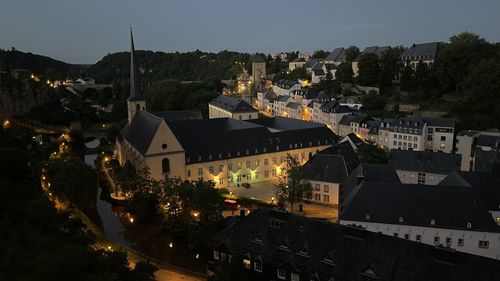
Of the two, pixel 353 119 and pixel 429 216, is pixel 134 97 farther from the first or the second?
pixel 429 216

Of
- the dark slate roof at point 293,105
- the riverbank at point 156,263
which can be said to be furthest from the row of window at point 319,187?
the dark slate roof at point 293,105

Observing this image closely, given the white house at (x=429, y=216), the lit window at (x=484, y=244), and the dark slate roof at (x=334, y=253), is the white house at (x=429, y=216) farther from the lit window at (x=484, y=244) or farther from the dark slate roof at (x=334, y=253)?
the dark slate roof at (x=334, y=253)

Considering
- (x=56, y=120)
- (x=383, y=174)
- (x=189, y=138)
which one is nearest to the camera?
(x=383, y=174)

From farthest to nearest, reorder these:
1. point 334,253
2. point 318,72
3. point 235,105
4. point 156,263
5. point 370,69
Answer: point 318,72 < point 370,69 < point 235,105 < point 156,263 < point 334,253

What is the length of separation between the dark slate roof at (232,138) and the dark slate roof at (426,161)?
12263 millimetres

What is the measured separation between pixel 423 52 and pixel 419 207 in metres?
61.2

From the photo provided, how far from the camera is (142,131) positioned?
160 feet

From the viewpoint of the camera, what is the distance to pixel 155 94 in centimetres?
10312

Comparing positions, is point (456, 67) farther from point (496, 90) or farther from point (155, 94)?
point (155, 94)

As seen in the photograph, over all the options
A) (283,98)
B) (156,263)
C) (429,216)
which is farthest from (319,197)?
(283,98)

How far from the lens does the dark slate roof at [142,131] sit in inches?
1780

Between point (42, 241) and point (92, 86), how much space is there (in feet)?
417

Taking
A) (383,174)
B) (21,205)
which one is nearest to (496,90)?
(383,174)

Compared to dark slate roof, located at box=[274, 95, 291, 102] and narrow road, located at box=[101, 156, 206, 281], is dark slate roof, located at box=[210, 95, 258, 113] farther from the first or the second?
narrow road, located at box=[101, 156, 206, 281]
